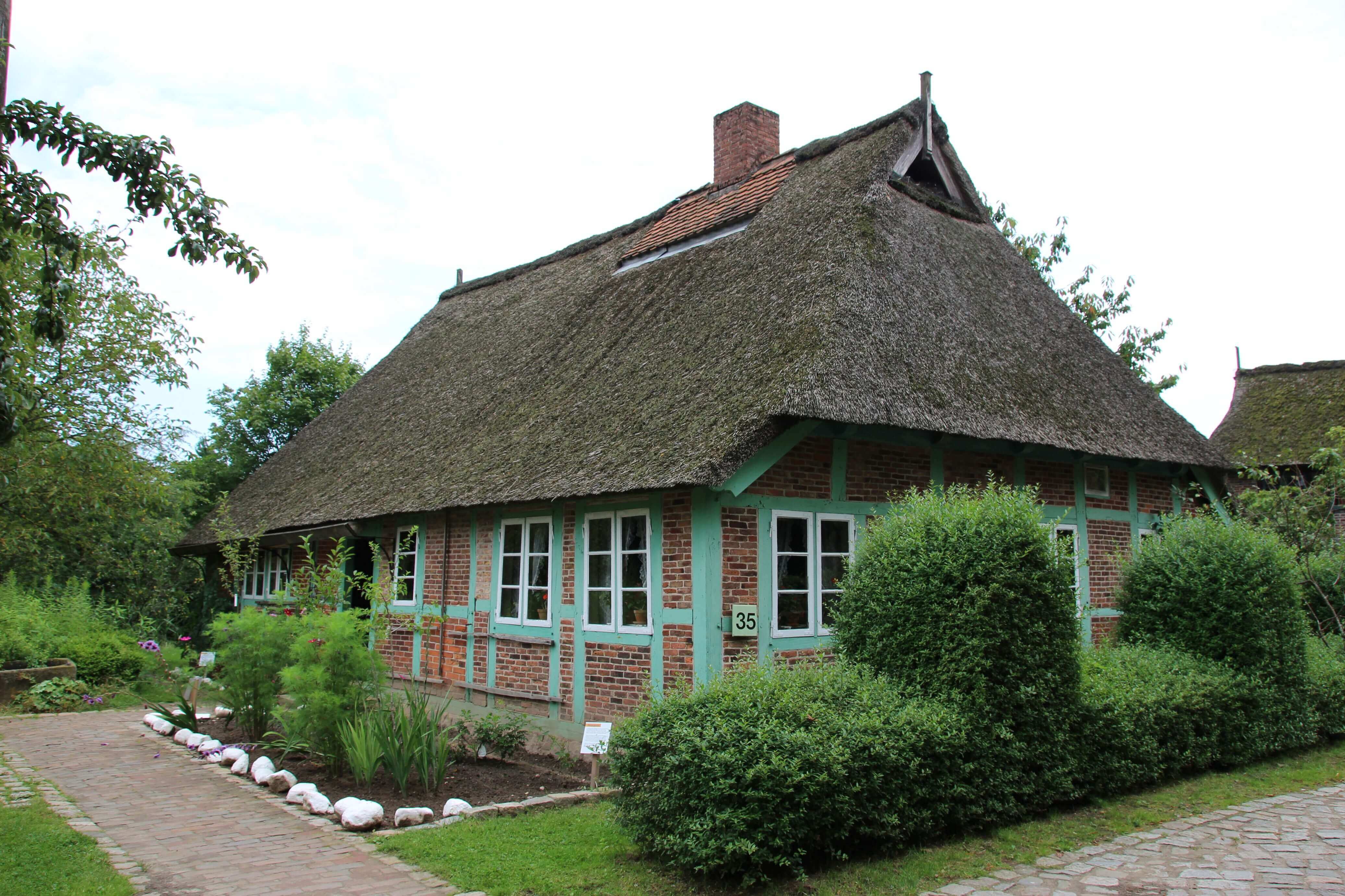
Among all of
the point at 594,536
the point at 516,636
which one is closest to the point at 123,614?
the point at 516,636

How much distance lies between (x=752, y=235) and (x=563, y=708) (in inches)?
241

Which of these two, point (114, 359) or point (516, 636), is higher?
point (114, 359)

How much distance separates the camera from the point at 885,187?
1204cm

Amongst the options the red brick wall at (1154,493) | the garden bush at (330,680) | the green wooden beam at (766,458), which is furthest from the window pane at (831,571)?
the red brick wall at (1154,493)

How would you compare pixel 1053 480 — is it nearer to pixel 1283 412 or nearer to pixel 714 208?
pixel 714 208

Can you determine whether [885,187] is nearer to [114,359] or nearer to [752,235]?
[752,235]

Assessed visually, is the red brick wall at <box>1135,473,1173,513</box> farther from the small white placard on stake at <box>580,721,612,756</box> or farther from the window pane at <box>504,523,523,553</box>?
the small white placard on stake at <box>580,721,612,756</box>

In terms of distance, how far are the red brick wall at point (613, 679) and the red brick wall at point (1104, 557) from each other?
220 inches

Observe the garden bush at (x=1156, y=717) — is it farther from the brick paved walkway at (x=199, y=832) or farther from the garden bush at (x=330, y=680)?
the garden bush at (x=330, y=680)

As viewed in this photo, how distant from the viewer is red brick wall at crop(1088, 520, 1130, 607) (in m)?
11.5

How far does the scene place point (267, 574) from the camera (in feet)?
56.7

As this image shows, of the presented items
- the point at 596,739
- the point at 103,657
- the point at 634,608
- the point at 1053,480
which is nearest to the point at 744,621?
the point at 634,608

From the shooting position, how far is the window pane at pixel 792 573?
29.0ft

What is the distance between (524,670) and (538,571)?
3.43 ft
